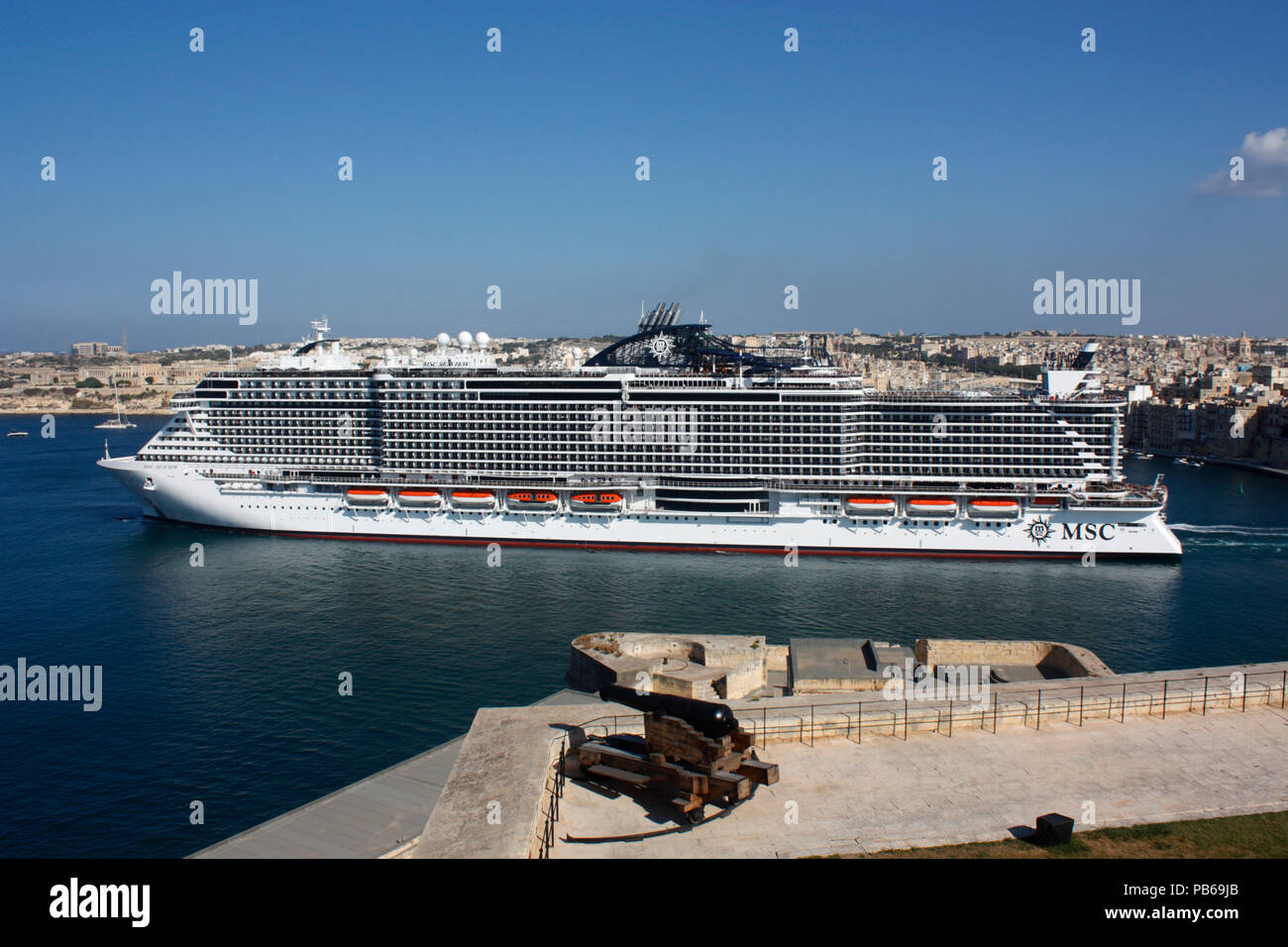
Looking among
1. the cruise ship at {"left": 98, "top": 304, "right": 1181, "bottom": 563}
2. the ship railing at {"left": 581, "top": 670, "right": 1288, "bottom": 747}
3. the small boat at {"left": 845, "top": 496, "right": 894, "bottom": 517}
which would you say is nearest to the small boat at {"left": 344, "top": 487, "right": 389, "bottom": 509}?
the cruise ship at {"left": 98, "top": 304, "right": 1181, "bottom": 563}

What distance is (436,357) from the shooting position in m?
54.6

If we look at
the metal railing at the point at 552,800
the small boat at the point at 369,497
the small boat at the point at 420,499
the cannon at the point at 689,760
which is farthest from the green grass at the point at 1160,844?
the small boat at the point at 369,497

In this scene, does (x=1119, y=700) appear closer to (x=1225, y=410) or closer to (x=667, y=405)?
(x=667, y=405)

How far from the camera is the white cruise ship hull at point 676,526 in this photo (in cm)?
4497

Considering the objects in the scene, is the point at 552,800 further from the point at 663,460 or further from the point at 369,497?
the point at 369,497

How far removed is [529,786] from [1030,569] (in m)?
35.7

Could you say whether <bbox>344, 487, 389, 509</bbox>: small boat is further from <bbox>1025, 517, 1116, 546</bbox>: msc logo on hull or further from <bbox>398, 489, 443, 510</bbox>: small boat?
<bbox>1025, 517, 1116, 546</bbox>: msc logo on hull

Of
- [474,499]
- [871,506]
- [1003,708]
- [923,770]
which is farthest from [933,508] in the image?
[923,770]

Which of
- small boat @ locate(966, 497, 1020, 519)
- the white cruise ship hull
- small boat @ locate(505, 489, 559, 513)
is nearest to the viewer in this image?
the white cruise ship hull

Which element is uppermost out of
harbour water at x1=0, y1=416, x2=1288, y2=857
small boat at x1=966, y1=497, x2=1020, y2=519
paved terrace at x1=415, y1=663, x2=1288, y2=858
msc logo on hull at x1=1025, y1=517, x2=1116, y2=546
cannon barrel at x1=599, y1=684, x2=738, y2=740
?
small boat at x1=966, y1=497, x2=1020, y2=519

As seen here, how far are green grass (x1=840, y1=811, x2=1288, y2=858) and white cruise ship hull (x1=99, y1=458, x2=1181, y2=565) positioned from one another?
31438 mm

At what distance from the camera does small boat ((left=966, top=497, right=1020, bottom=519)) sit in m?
45.5
